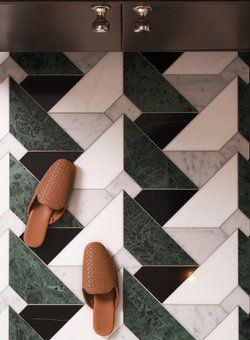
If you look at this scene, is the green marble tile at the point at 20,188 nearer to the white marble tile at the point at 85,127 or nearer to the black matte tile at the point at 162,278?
the white marble tile at the point at 85,127

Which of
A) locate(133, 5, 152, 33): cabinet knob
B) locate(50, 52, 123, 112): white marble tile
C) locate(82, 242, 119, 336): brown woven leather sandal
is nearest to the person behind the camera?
locate(133, 5, 152, 33): cabinet knob

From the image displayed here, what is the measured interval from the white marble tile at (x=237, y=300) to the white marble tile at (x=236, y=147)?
549mm

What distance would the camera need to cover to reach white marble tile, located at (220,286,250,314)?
2.32 meters

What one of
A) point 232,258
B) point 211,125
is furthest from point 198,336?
point 211,125

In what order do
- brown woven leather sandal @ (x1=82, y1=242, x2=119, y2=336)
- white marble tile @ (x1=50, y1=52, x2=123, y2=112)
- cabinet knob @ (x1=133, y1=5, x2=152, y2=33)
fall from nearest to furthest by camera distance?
cabinet knob @ (x1=133, y1=5, x2=152, y2=33)
brown woven leather sandal @ (x1=82, y1=242, x2=119, y2=336)
white marble tile @ (x1=50, y1=52, x2=123, y2=112)

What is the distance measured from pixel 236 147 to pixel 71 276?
860 millimetres

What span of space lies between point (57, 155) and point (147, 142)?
14.8 inches

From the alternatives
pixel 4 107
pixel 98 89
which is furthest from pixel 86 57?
pixel 4 107

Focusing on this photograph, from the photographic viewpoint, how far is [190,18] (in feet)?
6.31

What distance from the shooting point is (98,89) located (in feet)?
7.66

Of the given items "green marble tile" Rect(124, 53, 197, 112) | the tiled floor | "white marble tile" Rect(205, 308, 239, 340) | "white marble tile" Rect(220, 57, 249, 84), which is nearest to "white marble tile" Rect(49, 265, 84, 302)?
the tiled floor

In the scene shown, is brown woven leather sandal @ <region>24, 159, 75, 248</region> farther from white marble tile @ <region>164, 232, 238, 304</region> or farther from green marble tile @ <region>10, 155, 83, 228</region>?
white marble tile @ <region>164, 232, 238, 304</region>

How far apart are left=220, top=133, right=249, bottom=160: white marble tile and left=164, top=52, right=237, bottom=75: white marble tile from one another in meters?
0.29

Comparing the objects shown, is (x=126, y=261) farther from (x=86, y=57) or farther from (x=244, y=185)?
(x=86, y=57)
